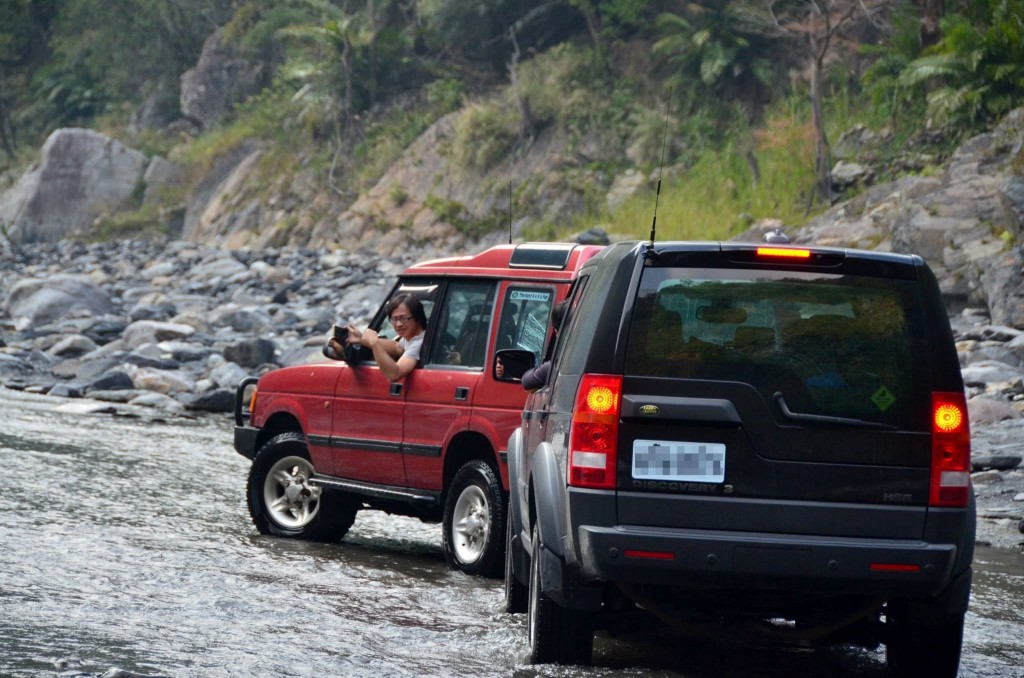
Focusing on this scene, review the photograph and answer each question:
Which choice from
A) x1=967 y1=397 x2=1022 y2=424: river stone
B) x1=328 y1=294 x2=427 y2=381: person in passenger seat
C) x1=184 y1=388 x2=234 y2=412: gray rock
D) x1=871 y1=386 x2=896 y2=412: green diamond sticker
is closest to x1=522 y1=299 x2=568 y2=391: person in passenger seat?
x1=871 y1=386 x2=896 y2=412: green diamond sticker

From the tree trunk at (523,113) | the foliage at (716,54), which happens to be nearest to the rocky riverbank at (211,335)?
the tree trunk at (523,113)

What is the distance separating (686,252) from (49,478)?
7.78 metres

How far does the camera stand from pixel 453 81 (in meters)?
42.7

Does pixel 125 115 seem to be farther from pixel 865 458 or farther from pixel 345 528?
pixel 865 458

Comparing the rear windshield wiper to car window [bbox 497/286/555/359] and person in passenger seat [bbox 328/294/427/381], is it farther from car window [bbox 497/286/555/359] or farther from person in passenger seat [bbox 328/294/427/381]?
person in passenger seat [bbox 328/294/427/381]

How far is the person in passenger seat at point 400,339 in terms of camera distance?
8.98 m

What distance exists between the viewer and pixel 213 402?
64.8ft

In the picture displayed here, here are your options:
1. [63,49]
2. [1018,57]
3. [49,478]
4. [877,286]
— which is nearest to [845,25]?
[1018,57]

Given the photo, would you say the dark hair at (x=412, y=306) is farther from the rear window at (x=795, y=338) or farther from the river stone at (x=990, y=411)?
the river stone at (x=990, y=411)

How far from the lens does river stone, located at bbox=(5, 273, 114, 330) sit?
29328 mm

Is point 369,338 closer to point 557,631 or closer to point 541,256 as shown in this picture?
point 541,256

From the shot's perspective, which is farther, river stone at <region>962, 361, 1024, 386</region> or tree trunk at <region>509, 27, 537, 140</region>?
tree trunk at <region>509, 27, 537, 140</region>

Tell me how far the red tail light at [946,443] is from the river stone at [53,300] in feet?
84.2

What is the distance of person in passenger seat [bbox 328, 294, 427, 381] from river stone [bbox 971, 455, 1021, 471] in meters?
5.69
